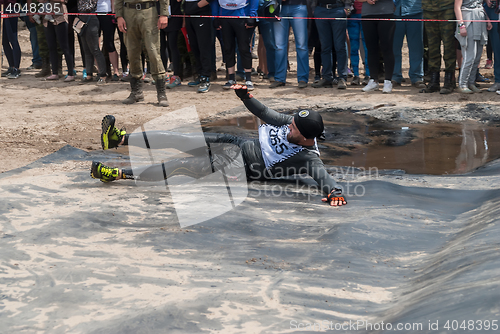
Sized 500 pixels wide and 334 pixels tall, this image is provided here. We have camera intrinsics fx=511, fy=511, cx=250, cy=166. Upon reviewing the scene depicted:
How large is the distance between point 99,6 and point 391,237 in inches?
288

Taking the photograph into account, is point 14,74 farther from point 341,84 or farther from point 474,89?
point 474,89

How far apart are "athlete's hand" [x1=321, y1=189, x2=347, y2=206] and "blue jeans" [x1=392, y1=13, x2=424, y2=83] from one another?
517 centimetres

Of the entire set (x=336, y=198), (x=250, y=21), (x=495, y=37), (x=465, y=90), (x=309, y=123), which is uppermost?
(x=250, y=21)

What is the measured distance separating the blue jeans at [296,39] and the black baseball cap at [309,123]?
469 centimetres

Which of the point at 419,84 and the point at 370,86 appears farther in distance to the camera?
the point at 419,84

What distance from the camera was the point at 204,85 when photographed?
8555mm

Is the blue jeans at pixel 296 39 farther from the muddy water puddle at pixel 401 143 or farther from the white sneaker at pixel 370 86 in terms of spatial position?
the muddy water puddle at pixel 401 143

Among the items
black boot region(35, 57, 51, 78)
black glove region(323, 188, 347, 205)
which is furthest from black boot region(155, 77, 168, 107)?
black glove region(323, 188, 347, 205)

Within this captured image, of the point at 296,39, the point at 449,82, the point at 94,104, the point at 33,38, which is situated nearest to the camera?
the point at 449,82

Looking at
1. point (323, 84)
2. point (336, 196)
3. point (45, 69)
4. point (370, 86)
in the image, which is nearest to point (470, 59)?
point (370, 86)

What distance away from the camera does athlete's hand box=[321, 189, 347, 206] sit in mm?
3682

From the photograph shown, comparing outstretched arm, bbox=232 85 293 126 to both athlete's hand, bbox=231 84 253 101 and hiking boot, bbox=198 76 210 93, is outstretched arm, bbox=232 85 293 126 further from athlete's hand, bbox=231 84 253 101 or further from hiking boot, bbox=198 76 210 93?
hiking boot, bbox=198 76 210 93

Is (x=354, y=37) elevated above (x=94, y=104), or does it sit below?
above

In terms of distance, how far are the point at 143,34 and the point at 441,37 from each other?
14.3 feet
